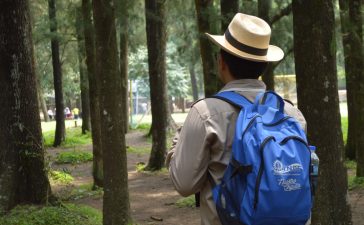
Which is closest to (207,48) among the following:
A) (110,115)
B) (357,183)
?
(110,115)

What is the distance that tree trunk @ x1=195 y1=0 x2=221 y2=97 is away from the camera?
32.1ft

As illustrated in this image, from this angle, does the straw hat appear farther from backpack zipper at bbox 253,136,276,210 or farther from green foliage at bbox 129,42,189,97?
green foliage at bbox 129,42,189,97

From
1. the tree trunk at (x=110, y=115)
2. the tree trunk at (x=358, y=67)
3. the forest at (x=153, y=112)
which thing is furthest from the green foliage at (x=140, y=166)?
the tree trunk at (x=110, y=115)

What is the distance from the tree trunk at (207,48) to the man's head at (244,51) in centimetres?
702

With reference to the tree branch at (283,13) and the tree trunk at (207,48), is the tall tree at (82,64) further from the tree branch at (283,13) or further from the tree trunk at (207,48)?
the tree branch at (283,13)

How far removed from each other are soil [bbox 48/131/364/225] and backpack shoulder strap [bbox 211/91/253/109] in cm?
586

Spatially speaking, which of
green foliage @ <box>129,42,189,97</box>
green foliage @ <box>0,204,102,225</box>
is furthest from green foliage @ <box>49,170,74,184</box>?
green foliage @ <box>129,42,189,97</box>

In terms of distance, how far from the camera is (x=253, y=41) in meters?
2.68

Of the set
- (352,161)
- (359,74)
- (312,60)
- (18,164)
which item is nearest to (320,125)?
(312,60)

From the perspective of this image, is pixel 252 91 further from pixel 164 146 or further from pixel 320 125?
pixel 164 146

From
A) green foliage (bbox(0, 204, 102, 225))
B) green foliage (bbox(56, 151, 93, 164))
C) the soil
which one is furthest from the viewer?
green foliage (bbox(56, 151, 93, 164))

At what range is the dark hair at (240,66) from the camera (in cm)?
264

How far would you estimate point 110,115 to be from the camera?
6883 mm

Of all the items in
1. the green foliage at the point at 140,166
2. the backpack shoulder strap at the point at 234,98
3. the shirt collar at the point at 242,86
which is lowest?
the green foliage at the point at 140,166
